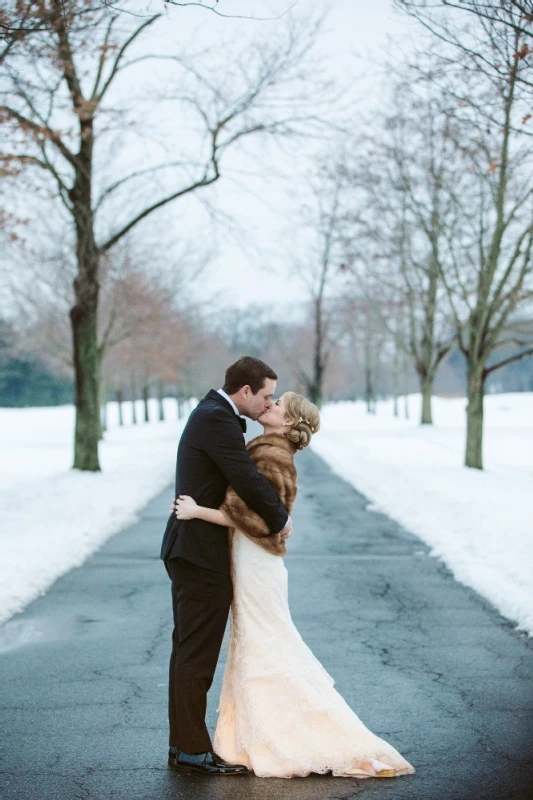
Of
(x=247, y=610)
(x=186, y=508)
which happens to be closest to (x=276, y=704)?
(x=247, y=610)

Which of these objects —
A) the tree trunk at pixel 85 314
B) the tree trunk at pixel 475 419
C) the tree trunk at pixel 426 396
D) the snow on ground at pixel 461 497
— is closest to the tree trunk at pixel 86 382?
the tree trunk at pixel 85 314

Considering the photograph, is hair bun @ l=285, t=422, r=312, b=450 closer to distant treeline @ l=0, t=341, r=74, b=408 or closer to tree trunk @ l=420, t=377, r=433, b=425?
tree trunk @ l=420, t=377, r=433, b=425

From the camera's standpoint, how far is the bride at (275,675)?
13.8ft

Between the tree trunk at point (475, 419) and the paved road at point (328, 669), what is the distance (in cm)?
1194

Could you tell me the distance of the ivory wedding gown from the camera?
165 inches

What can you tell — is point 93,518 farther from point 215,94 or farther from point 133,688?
point 215,94

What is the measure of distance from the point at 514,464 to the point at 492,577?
16.7 meters

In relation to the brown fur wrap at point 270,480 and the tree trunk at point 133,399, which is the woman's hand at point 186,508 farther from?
the tree trunk at point 133,399

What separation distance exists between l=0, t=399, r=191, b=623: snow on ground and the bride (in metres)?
3.92

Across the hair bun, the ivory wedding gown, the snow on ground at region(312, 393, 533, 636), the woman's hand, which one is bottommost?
the snow on ground at region(312, 393, 533, 636)

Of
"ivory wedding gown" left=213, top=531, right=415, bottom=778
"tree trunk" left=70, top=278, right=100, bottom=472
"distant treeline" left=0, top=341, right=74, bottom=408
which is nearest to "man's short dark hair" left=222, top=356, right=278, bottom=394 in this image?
"ivory wedding gown" left=213, top=531, right=415, bottom=778

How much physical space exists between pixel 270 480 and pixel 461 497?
12.0 metres

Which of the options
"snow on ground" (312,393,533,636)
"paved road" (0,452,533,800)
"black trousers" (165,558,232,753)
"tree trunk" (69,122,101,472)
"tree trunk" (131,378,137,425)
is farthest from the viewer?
"tree trunk" (131,378,137,425)

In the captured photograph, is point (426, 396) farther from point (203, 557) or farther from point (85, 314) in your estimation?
point (203, 557)
